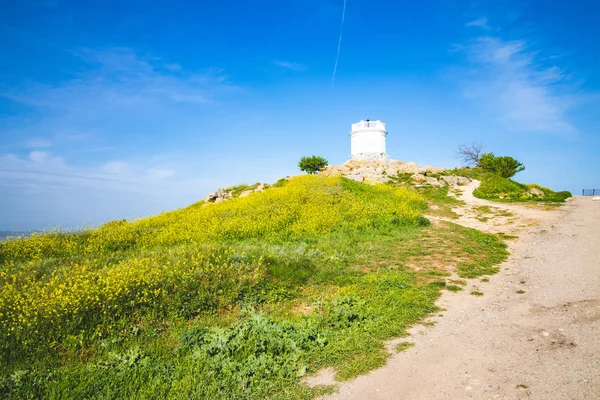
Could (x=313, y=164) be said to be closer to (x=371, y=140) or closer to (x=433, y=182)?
(x=371, y=140)

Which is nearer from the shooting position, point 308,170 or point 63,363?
point 63,363

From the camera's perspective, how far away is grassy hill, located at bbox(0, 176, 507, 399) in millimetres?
5602

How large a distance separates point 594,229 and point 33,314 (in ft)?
66.1

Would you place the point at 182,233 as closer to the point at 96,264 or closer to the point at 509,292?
the point at 96,264

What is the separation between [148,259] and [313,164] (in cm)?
4974

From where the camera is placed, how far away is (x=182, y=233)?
1755 centimetres

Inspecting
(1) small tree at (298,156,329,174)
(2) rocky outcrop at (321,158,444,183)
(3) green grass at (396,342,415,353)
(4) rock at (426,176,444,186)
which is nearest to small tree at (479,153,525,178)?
(2) rocky outcrop at (321,158,444,183)

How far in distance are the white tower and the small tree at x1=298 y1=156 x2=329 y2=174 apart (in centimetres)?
743

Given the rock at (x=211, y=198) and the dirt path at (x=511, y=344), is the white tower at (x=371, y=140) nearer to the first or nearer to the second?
the rock at (x=211, y=198)

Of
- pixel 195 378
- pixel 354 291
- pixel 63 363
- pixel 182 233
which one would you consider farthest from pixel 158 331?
pixel 182 233

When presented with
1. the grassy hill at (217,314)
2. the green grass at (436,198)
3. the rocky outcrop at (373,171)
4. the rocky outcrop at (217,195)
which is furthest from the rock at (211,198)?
the grassy hill at (217,314)

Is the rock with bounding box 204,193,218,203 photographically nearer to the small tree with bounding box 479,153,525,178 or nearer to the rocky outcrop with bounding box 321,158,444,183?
the rocky outcrop with bounding box 321,158,444,183

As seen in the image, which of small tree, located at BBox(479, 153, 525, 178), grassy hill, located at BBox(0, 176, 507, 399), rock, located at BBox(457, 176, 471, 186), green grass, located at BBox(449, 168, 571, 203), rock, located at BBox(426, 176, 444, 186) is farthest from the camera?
small tree, located at BBox(479, 153, 525, 178)

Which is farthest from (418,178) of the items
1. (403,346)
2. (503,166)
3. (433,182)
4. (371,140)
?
(403,346)
